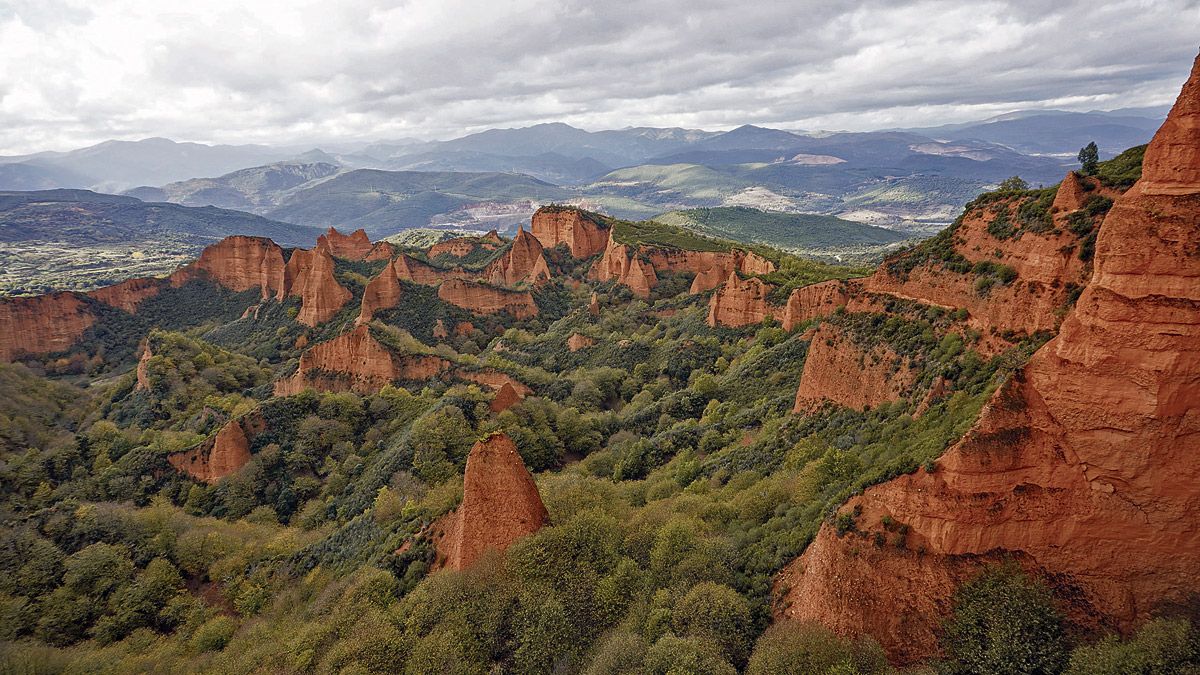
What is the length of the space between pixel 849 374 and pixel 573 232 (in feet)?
291

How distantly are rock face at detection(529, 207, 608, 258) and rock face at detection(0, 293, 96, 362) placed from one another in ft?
258

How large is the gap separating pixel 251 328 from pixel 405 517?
6791 centimetres

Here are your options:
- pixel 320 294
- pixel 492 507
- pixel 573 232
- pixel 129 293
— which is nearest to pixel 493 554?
pixel 492 507

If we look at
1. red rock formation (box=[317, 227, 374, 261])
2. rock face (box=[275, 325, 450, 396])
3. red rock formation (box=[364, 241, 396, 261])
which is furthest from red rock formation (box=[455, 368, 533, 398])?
red rock formation (box=[317, 227, 374, 261])

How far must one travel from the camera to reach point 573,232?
116 m

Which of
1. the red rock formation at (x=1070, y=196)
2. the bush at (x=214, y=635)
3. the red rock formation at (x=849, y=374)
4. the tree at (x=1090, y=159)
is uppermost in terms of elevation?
the tree at (x=1090, y=159)

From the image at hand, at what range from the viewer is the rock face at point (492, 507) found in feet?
92.2

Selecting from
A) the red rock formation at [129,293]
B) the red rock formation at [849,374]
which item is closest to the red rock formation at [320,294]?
the red rock formation at [129,293]

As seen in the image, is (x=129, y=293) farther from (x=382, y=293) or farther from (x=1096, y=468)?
(x=1096, y=468)

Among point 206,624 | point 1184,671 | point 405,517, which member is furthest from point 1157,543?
point 206,624

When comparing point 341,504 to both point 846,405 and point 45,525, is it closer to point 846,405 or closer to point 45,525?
point 45,525

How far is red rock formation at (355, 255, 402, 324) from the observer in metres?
78.7

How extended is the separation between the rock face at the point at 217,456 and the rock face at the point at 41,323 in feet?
200

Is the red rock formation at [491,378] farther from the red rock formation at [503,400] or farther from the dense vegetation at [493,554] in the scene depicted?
the red rock formation at [503,400]
